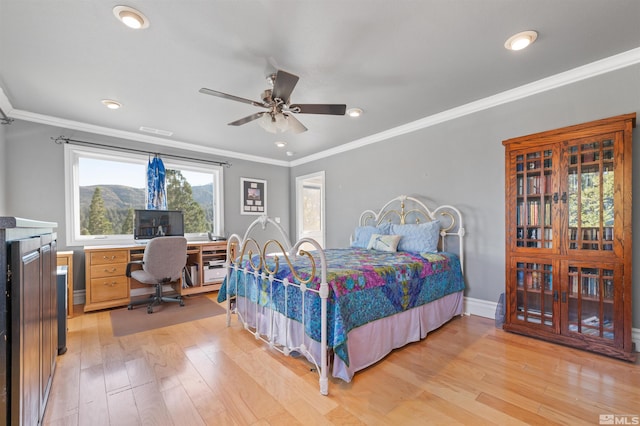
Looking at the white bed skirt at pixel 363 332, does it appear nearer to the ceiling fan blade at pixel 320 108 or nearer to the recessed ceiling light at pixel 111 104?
the ceiling fan blade at pixel 320 108

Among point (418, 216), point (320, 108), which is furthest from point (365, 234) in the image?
point (320, 108)

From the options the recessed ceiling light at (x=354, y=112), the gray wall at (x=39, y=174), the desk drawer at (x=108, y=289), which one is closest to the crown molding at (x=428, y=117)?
the gray wall at (x=39, y=174)

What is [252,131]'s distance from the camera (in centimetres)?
403

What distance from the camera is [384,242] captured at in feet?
11.0

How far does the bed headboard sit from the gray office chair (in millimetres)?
2683

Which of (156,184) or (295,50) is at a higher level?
(295,50)

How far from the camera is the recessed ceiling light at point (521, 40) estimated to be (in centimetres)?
196

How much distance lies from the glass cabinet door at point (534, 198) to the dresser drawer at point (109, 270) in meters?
4.62

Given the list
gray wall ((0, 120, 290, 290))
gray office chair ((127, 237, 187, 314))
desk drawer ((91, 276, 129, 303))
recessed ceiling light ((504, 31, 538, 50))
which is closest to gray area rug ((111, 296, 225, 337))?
gray office chair ((127, 237, 187, 314))

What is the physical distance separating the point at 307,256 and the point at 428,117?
8.32 feet

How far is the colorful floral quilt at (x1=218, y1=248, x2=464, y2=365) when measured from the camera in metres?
1.87

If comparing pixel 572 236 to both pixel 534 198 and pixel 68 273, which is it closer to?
pixel 534 198

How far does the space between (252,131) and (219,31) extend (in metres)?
2.15

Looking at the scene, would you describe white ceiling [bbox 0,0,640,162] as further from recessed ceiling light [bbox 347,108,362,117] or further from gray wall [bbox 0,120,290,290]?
gray wall [bbox 0,120,290,290]
